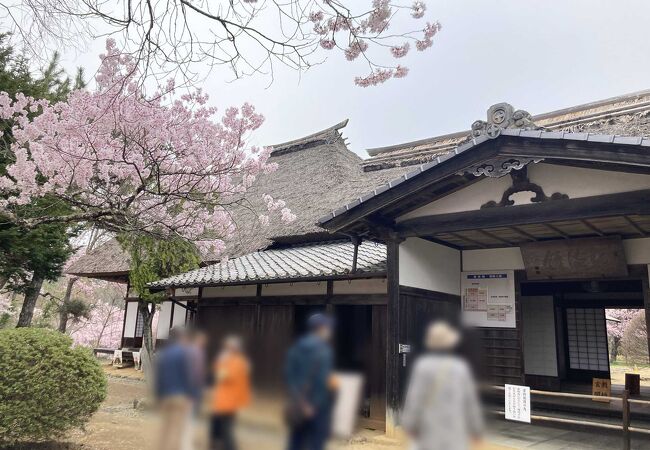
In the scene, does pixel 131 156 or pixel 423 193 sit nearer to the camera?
pixel 423 193

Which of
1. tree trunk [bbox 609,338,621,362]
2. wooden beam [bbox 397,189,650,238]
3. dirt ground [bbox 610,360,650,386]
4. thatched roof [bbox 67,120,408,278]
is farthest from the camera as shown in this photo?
tree trunk [bbox 609,338,621,362]

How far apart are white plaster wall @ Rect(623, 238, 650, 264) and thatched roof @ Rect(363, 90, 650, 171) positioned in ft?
7.35

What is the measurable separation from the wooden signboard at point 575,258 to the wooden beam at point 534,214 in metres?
2.03

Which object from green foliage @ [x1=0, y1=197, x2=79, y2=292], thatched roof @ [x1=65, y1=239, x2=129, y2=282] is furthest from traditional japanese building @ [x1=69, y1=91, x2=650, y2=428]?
thatched roof @ [x1=65, y1=239, x2=129, y2=282]

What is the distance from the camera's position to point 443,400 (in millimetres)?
781

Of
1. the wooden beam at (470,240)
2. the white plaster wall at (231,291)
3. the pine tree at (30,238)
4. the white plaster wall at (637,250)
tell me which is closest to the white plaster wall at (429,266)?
the wooden beam at (470,240)

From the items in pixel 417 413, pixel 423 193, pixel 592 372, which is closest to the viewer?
pixel 417 413

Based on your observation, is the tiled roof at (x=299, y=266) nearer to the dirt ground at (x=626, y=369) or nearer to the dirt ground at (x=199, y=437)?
the dirt ground at (x=199, y=437)

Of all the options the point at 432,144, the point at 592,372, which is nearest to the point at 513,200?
the point at 592,372

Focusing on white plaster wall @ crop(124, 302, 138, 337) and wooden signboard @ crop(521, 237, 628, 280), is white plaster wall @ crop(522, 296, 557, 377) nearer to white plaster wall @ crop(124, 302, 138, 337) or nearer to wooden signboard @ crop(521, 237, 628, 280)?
wooden signboard @ crop(521, 237, 628, 280)

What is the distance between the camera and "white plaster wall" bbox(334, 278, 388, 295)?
8.03m

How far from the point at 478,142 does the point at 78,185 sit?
5932 millimetres

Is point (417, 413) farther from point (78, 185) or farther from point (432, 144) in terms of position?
point (432, 144)

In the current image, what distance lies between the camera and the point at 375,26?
5.01 meters
